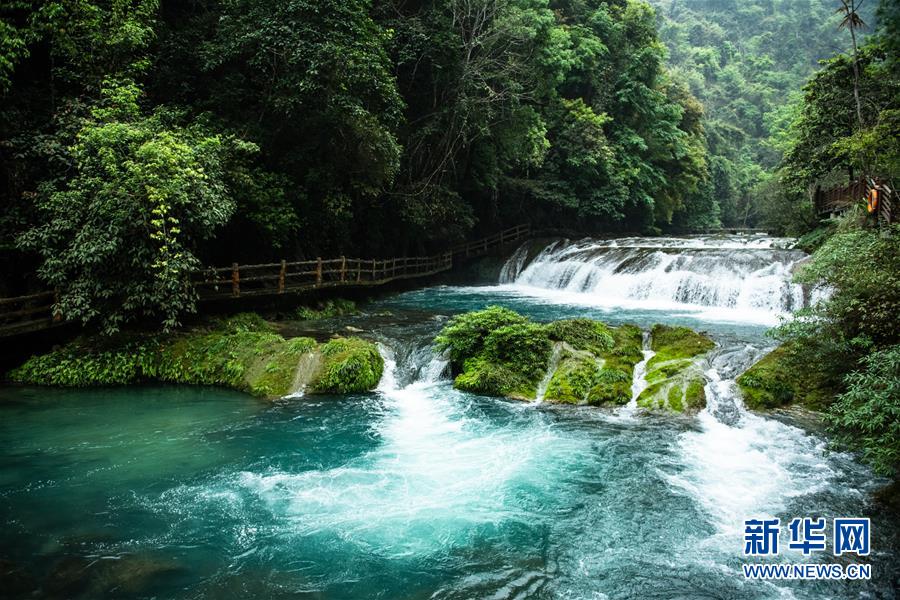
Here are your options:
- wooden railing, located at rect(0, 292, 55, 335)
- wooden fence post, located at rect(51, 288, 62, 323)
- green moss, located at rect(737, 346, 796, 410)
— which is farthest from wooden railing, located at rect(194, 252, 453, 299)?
green moss, located at rect(737, 346, 796, 410)

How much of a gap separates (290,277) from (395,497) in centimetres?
1031

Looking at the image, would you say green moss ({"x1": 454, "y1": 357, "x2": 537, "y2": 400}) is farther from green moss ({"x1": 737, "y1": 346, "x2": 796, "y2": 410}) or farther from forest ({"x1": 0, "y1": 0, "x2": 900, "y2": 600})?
green moss ({"x1": 737, "y1": 346, "x2": 796, "y2": 410})

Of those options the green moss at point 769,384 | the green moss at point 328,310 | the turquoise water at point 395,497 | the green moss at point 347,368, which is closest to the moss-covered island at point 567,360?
the turquoise water at point 395,497

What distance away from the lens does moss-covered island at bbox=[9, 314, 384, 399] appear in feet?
32.7

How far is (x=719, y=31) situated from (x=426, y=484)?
311 ft

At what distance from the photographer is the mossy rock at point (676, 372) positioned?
8.77 m

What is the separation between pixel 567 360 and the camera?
10.1 metres

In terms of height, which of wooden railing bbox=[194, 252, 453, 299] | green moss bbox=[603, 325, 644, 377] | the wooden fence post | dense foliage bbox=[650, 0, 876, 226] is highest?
dense foliage bbox=[650, 0, 876, 226]

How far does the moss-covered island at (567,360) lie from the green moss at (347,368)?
144cm

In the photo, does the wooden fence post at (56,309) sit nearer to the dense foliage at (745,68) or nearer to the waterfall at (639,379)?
the waterfall at (639,379)

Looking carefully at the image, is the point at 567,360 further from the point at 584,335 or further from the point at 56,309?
the point at 56,309

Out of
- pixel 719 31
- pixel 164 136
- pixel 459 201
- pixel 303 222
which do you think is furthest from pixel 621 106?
pixel 719 31

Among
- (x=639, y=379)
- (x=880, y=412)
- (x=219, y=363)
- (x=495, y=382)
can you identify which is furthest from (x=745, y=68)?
(x=219, y=363)

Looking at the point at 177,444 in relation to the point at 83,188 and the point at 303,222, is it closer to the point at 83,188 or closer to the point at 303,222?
the point at 83,188
